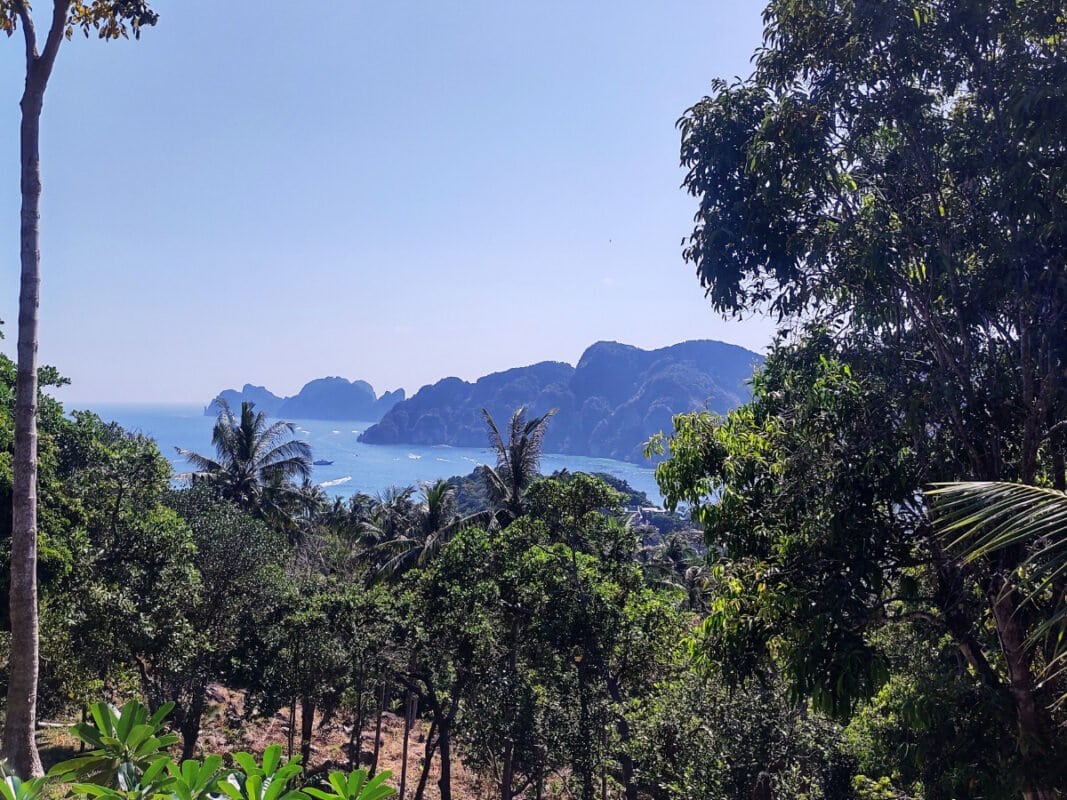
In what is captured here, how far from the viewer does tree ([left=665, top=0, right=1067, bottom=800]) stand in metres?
4.49

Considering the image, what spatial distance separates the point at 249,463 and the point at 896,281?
2315cm

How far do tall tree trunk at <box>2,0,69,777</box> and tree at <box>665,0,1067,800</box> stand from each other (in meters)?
5.82

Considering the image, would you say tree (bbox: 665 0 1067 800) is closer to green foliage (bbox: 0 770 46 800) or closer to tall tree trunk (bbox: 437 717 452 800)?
green foliage (bbox: 0 770 46 800)

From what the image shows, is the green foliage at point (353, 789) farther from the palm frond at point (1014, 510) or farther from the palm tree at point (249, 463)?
the palm tree at point (249, 463)

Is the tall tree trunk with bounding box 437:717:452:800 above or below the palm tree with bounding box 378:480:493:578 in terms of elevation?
below

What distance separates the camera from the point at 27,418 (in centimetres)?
617

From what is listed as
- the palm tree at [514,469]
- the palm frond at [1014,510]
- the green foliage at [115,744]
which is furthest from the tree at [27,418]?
the palm tree at [514,469]

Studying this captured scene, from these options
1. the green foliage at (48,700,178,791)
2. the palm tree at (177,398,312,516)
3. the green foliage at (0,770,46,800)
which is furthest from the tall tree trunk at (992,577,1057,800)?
the palm tree at (177,398,312,516)

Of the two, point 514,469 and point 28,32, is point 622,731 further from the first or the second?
point 28,32

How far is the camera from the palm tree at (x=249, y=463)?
2362 centimetres

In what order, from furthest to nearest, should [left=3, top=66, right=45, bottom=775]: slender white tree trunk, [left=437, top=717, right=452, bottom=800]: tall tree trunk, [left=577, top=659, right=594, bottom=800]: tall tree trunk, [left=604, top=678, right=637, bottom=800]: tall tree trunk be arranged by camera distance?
[left=437, top=717, right=452, bottom=800]: tall tree trunk
[left=577, top=659, right=594, bottom=800]: tall tree trunk
[left=604, top=678, right=637, bottom=800]: tall tree trunk
[left=3, top=66, right=45, bottom=775]: slender white tree trunk

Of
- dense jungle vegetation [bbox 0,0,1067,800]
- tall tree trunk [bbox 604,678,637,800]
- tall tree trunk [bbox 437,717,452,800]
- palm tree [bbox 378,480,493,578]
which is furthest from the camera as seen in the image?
palm tree [bbox 378,480,493,578]

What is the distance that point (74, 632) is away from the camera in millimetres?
10203

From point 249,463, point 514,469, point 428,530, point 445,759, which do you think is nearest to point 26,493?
point 445,759
